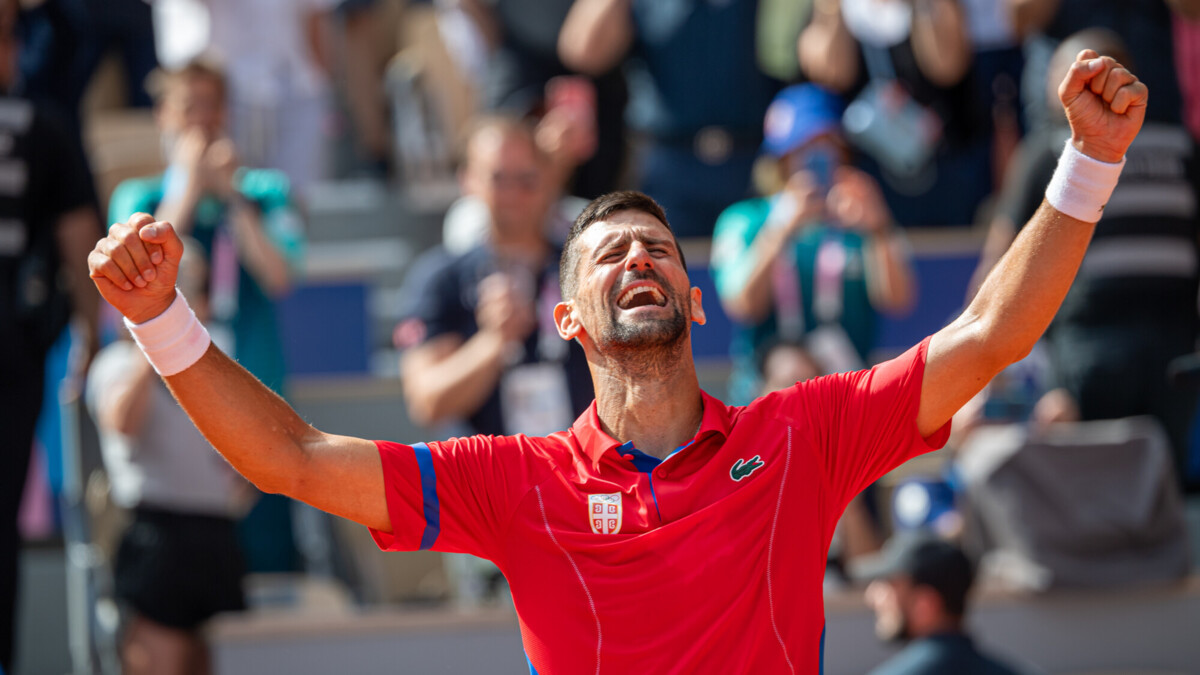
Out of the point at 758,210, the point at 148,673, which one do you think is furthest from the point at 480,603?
the point at 758,210

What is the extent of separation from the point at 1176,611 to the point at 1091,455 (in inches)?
25.6

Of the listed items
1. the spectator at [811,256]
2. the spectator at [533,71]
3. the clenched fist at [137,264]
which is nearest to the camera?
the clenched fist at [137,264]

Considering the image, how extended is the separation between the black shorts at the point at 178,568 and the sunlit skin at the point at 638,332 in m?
2.55

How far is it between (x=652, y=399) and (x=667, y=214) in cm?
322

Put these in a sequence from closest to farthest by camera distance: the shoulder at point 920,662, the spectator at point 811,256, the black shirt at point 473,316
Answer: the shoulder at point 920,662 → the black shirt at point 473,316 → the spectator at point 811,256

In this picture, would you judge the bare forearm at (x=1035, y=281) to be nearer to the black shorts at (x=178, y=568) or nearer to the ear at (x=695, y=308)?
the ear at (x=695, y=308)

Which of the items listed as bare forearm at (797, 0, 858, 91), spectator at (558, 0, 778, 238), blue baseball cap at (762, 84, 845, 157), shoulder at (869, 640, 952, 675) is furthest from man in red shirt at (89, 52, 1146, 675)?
bare forearm at (797, 0, 858, 91)

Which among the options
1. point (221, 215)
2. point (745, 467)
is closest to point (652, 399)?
point (745, 467)

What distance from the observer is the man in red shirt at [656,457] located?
9.21 feet

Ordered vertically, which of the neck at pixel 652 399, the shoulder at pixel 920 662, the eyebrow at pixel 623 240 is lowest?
the shoulder at pixel 920 662

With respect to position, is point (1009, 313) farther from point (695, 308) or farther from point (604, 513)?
point (604, 513)

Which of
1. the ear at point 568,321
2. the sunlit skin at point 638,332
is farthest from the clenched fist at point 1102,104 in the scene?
the ear at point 568,321

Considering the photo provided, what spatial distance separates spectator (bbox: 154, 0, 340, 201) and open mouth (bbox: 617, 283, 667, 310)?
4.41m

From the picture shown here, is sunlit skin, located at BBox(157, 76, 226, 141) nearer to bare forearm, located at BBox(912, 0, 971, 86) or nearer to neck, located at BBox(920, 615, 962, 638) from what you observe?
bare forearm, located at BBox(912, 0, 971, 86)
